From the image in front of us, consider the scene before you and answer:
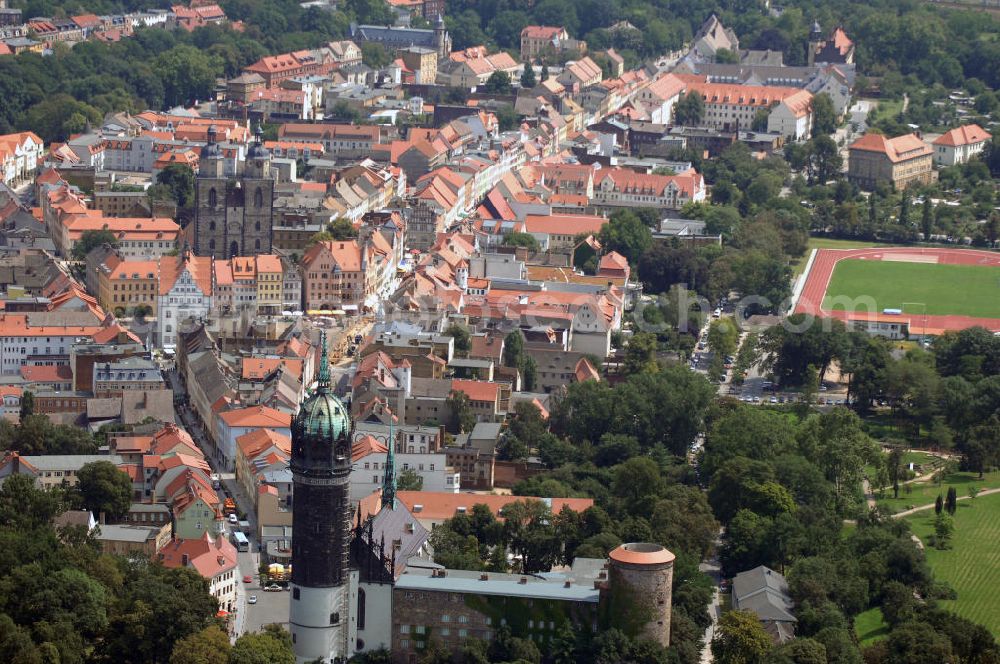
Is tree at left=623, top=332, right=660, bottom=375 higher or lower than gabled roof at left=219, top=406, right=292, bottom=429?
higher

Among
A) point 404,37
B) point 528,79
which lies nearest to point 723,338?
point 528,79

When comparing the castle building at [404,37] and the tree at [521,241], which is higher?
the castle building at [404,37]

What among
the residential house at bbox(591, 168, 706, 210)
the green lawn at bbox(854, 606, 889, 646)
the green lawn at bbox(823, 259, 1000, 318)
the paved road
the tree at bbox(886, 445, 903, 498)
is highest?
the residential house at bbox(591, 168, 706, 210)

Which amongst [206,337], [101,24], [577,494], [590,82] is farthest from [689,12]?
[577,494]

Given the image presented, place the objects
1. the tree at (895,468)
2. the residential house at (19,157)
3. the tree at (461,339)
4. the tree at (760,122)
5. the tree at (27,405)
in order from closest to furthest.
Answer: the tree at (895,468)
the tree at (27,405)
the tree at (461,339)
the residential house at (19,157)
the tree at (760,122)

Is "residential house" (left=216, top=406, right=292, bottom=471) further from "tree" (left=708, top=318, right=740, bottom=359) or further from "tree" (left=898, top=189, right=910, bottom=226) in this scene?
"tree" (left=898, top=189, right=910, bottom=226)

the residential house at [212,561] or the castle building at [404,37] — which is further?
the castle building at [404,37]

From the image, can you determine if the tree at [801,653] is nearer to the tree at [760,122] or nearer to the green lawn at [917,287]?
the green lawn at [917,287]

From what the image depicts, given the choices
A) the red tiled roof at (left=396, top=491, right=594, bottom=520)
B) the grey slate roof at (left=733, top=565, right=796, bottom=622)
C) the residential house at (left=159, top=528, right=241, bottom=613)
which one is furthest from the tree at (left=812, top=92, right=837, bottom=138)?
the residential house at (left=159, top=528, right=241, bottom=613)

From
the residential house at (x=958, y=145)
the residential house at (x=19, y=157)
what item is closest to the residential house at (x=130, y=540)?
the residential house at (x=19, y=157)
